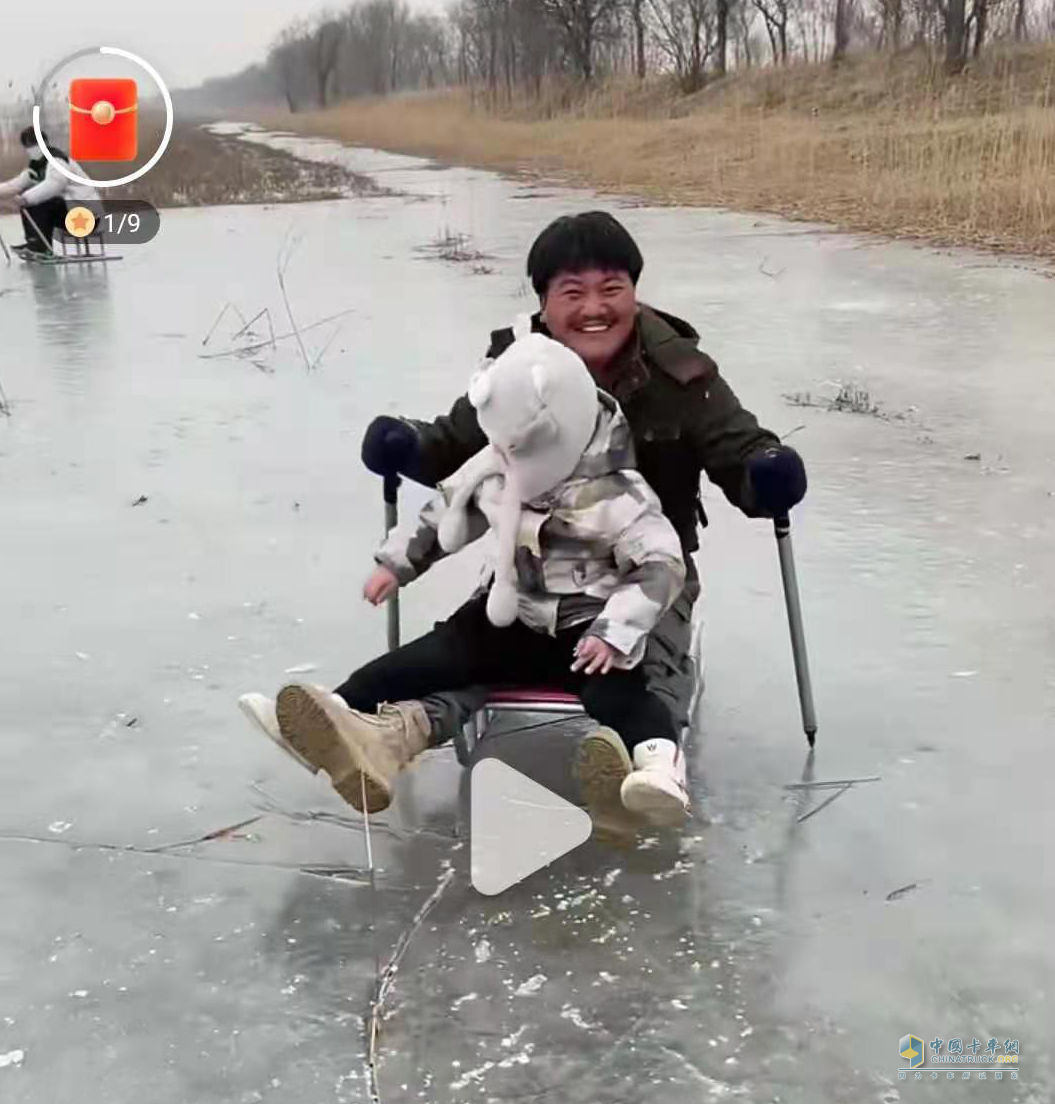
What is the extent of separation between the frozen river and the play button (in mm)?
29

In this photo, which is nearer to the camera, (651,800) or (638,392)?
(651,800)

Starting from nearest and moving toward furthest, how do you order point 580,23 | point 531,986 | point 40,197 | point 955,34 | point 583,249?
point 531,986 → point 583,249 → point 40,197 → point 955,34 → point 580,23

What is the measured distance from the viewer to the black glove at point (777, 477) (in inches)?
78.7

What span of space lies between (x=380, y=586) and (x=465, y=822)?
0.38m

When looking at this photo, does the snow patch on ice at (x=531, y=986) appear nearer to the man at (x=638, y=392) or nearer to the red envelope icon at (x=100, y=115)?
the man at (x=638, y=392)

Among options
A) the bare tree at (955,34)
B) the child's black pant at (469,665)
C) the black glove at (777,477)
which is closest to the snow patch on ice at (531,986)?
the child's black pant at (469,665)

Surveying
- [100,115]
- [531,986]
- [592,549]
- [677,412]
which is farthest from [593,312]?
[100,115]

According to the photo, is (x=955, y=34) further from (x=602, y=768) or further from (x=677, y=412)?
(x=602, y=768)

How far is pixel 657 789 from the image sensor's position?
180cm

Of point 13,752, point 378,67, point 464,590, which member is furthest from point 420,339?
point 378,67

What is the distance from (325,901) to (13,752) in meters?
0.74

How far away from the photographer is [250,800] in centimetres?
214

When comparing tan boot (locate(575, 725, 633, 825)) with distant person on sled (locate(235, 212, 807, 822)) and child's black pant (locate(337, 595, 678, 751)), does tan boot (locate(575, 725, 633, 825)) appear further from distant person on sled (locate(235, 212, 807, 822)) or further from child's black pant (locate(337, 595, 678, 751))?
child's black pant (locate(337, 595, 678, 751))

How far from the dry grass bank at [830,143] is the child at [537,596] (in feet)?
22.7
